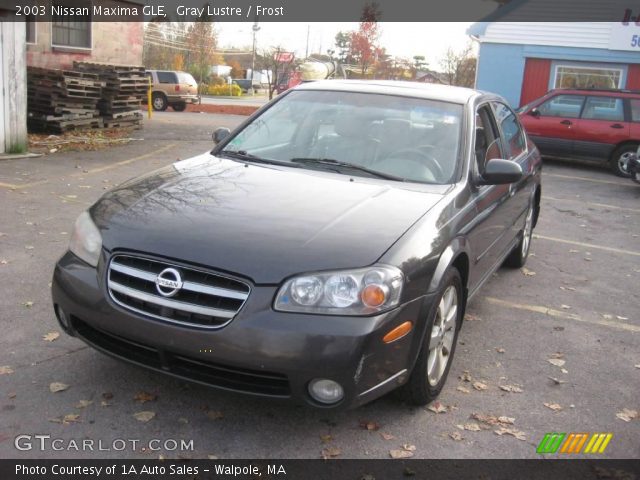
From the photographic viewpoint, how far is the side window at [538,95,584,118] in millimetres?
14578

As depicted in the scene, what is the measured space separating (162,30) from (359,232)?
53.6 metres

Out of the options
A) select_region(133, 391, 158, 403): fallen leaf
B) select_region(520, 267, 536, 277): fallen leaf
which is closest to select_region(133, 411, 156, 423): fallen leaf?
select_region(133, 391, 158, 403): fallen leaf

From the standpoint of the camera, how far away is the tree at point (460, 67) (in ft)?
99.6

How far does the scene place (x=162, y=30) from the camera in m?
52.8

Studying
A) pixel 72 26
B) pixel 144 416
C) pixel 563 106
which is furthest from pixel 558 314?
pixel 72 26

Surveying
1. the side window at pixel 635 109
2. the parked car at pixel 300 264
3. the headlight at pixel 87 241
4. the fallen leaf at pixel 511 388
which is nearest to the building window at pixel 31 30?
the side window at pixel 635 109

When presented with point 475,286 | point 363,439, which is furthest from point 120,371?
point 475,286

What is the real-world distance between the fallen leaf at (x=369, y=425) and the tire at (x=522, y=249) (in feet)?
11.1

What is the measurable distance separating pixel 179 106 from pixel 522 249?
958 inches

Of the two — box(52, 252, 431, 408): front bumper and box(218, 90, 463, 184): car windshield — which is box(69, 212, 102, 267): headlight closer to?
box(52, 252, 431, 408): front bumper

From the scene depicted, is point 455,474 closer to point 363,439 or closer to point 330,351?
point 363,439

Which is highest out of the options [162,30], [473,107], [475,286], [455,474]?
[162,30]

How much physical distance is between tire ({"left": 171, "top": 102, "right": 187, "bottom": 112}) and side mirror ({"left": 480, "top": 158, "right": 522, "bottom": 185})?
25.7 metres

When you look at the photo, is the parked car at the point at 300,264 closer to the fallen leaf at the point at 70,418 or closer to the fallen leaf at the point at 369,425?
the fallen leaf at the point at 369,425
